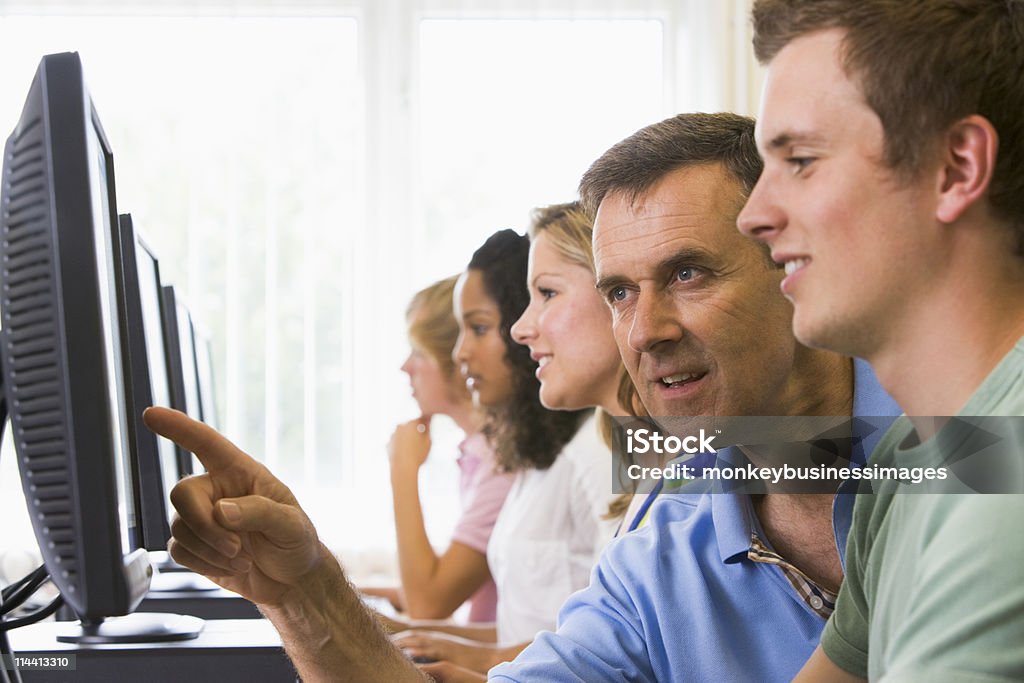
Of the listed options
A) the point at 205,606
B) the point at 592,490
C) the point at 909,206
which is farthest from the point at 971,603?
the point at 592,490

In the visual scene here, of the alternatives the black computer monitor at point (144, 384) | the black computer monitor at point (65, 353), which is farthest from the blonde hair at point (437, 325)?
the black computer monitor at point (65, 353)

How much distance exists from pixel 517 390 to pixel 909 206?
1571 mm

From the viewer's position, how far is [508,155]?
341cm

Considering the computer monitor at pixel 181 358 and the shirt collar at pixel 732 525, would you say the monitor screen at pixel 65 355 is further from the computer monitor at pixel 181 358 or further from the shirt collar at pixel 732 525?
the computer monitor at pixel 181 358

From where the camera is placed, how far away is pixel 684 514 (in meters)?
1.02

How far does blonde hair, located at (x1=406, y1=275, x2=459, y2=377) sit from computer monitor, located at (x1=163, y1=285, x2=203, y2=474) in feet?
2.81

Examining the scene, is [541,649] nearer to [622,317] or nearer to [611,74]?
[622,317]

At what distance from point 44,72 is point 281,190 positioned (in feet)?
8.67

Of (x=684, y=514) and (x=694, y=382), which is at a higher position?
(x=694, y=382)

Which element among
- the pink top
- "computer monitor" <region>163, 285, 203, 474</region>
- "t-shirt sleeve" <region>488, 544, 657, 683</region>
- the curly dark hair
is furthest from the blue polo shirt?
the pink top

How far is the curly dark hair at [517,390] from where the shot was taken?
6.76 feet

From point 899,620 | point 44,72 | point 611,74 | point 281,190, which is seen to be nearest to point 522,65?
point 611,74

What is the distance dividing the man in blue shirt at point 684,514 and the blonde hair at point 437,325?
1.59 m

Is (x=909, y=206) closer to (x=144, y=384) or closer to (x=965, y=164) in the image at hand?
(x=965, y=164)
